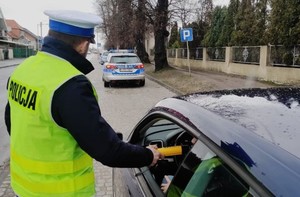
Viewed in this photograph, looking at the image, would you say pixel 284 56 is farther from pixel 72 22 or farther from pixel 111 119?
pixel 72 22

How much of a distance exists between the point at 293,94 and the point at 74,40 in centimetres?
131

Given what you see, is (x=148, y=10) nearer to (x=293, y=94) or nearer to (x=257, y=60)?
(x=257, y=60)

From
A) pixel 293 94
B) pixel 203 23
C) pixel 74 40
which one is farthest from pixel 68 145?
pixel 203 23

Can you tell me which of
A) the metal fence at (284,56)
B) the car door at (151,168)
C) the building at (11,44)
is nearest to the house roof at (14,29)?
the building at (11,44)

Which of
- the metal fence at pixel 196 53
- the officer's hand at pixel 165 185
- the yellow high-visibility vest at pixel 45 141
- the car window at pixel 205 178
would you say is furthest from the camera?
the metal fence at pixel 196 53

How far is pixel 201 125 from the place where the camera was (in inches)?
73.2

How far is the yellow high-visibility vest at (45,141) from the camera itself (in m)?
1.92

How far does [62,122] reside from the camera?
1878mm

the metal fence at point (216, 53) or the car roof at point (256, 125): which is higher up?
the metal fence at point (216, 53)

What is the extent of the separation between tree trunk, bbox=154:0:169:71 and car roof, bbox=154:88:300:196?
22274 millimetres

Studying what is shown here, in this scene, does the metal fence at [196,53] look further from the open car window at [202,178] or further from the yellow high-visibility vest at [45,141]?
the yellow high-visibility vest at [45,141]

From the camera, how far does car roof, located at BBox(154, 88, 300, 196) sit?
1.31 meters

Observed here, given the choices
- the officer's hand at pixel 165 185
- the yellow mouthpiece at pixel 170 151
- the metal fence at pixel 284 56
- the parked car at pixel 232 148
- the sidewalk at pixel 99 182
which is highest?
the metal fence at pixel 284 56

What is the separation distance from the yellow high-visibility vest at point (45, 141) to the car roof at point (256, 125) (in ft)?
2.03
